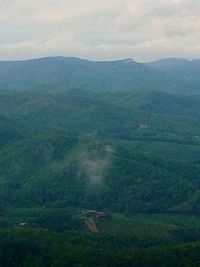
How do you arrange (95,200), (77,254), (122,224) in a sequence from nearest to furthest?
1. (77,254)
2. (122,224)
3. (95,200)

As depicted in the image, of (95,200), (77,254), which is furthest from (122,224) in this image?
(77,254)

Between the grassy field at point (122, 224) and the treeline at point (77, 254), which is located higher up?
the treeline at point (77, 254)

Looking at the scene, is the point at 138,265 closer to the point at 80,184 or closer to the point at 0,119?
the point at 80,184

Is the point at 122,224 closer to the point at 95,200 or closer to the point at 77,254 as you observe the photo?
the point at 95,200

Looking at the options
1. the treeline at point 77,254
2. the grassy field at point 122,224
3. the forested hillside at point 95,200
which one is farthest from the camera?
the grassy field at point 122,224

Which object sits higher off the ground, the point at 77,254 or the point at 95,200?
the point at 77,254

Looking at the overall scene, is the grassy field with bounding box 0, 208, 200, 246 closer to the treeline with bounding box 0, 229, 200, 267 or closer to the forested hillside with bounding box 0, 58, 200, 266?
the forested hillside with bounding box 0, 58, 200, 266

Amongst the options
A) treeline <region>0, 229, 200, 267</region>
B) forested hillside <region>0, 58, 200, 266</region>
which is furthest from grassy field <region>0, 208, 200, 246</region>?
treeline <region>0, 229, 200, 267</region>

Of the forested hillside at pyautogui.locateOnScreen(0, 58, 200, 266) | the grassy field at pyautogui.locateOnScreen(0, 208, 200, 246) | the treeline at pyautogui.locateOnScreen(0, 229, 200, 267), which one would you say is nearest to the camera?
the treeline at pyautogui.locateOnScreen(0, 229, 200, 267)

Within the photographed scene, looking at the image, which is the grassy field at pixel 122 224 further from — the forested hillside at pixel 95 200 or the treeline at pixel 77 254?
the treeline at pixel 77 254

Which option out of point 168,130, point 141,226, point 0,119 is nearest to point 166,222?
point 141,226

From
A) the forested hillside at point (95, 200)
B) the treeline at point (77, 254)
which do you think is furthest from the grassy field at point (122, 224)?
the treeline at point (77, 254)
